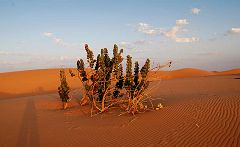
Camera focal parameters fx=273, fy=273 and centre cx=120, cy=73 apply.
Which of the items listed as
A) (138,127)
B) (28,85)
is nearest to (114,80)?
(138,127)

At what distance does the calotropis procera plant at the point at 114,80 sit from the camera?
1113cm

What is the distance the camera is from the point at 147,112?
10.9m

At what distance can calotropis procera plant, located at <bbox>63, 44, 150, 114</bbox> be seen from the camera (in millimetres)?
11132

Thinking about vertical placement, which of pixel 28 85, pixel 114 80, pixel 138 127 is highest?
pixel 114 80

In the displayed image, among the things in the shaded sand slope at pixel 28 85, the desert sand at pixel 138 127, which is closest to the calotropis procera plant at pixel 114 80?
the desert sand at pixel 138 127

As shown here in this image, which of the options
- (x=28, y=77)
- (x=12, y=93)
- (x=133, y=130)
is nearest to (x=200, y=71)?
(x=28, y=77)

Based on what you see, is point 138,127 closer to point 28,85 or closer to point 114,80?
point 114,80

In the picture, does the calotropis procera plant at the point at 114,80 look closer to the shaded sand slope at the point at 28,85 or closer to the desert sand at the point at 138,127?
the desert sand at the point at 138,127

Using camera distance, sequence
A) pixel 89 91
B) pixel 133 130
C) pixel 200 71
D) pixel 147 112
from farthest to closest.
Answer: pixel 200 71 → pixel 89 91 → pixel 147 112 → pixel 133 130

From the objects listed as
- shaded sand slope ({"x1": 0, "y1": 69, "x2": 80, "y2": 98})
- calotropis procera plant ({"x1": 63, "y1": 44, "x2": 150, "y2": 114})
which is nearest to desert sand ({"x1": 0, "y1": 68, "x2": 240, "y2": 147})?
calotropis procera plant ({"x1": 63, "y1": 44, "x2": 150, "y2": 114})

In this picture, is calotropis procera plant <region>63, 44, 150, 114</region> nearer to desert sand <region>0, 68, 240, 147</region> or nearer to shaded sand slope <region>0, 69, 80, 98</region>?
desert sand <region>0, 68, 240, 147</region>

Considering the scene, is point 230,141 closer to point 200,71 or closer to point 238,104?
point 238,104

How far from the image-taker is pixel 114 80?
1181cm

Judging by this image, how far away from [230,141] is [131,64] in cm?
572
